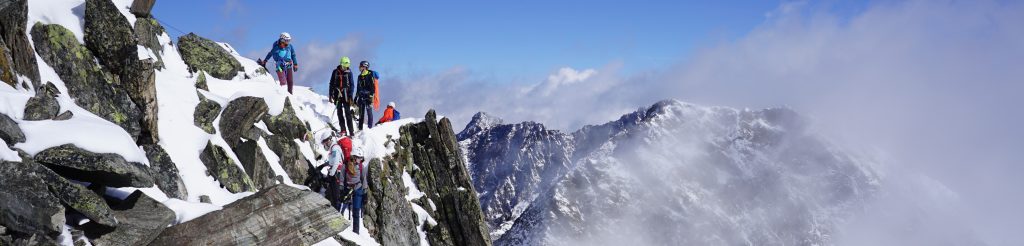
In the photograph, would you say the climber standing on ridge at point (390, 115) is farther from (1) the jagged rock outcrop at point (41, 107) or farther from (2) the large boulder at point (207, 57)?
(1) the jagged rock outcrop at point (41, 107)

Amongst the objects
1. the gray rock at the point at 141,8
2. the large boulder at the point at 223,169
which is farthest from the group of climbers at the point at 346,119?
the gray rock at the point at 141,8

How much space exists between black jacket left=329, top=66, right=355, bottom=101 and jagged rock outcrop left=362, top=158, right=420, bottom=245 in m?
2.76

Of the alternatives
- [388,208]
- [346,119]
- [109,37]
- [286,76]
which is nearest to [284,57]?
[286,76]

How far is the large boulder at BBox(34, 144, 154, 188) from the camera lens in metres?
11.8

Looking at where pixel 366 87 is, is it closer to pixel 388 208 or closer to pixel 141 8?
pixel 388 208

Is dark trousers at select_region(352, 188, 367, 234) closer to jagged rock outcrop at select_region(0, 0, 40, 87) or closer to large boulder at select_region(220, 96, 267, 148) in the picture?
large boulder at select_region(220, 96, 267, 148)

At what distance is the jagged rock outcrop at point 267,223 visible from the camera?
12727 mm

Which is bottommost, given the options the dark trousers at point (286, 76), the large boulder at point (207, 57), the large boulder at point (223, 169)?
the large boulder at point (223, 169)

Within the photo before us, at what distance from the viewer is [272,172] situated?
22609mm

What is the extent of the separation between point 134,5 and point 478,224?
1604 cm

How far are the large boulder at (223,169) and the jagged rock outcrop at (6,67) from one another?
5469mm

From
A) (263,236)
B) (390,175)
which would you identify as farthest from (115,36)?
(390,175)

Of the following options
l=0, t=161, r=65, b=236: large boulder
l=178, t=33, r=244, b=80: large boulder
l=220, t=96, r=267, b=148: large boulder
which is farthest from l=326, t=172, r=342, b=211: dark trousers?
l=0, t=161, r=65, b=236: large boulder

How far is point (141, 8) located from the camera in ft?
78.1
